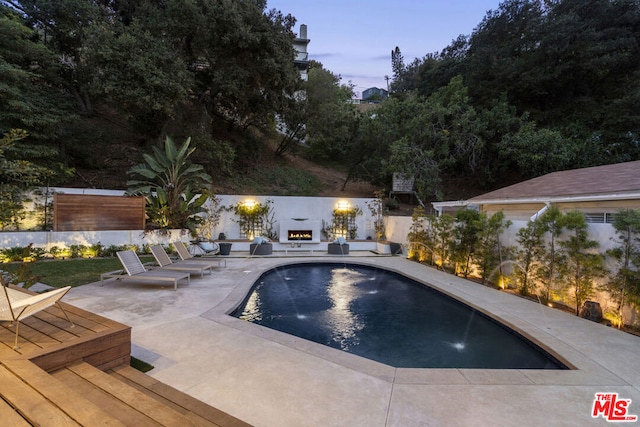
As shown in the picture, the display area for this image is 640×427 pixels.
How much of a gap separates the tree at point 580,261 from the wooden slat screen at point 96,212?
13.4 metres

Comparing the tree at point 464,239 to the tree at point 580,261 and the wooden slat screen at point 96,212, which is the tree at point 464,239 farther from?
the wooden slat screen at point 96,212

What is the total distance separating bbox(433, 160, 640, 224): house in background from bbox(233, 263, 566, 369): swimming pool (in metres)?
3.76

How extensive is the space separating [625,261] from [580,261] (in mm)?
726

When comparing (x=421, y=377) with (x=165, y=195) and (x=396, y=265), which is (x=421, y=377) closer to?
(x=396, y=265)

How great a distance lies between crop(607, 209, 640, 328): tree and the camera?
207 inches

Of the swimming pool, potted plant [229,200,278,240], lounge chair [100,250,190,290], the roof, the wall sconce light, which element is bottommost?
the swimming pool

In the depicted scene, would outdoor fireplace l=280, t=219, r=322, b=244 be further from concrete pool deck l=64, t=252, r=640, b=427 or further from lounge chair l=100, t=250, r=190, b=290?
concrete pool deck l=64, t=252, r=640, b=427

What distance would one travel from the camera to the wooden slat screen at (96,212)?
35.3 ft

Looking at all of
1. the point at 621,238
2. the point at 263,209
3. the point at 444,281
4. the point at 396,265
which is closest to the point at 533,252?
the point at 621,238

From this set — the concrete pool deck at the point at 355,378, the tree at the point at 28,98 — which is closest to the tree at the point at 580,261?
the concrete pool deck at the point at 355,378

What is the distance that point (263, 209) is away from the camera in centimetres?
1599

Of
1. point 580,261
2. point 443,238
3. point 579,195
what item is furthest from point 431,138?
point 580,261

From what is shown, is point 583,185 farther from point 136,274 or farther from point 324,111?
point 324,111

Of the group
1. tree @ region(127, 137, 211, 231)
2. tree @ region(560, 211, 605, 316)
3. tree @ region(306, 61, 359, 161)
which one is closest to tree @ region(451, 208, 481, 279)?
tree @ region(560, 211, 605, 316)
